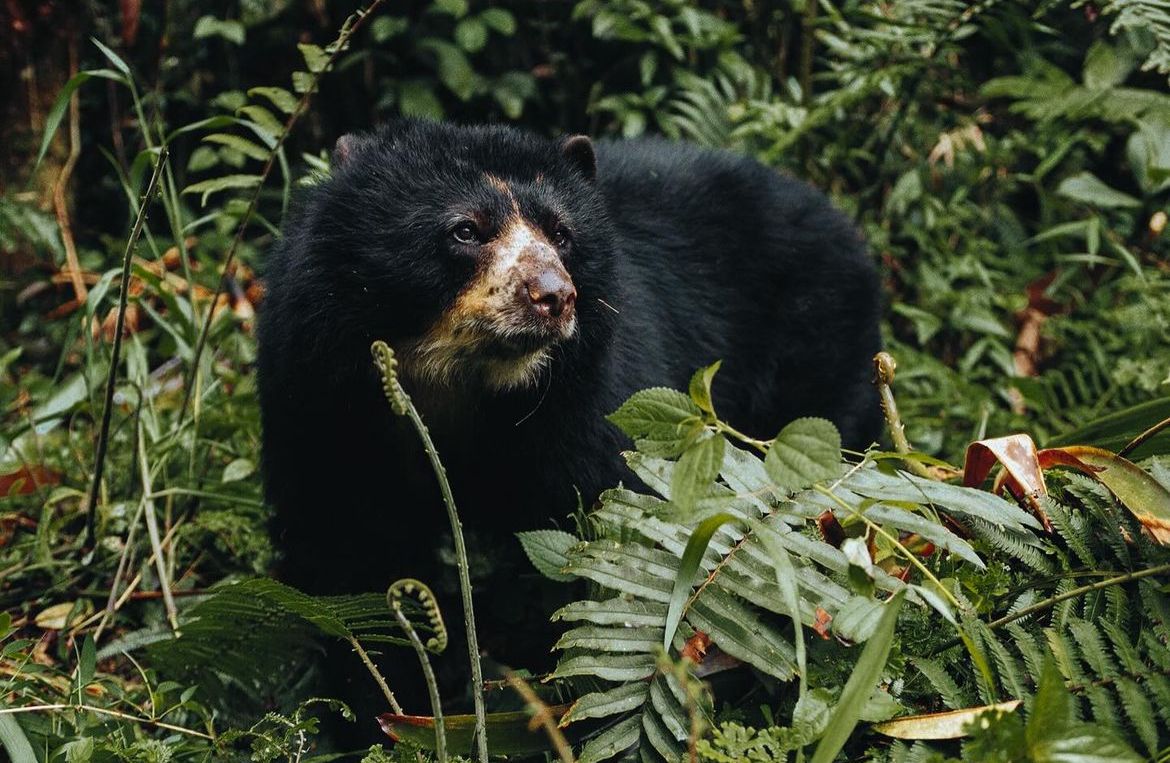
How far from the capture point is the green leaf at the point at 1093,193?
598 cm

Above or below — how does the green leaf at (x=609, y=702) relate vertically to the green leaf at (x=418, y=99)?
below

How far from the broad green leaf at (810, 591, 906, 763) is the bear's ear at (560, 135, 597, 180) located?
2.25 m

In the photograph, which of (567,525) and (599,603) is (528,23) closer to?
(567,525)

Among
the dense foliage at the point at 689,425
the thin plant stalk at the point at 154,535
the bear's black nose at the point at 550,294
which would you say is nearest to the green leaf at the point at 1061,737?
the dense foliage at the point at 689,425

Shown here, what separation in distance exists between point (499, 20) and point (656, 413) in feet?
15.3

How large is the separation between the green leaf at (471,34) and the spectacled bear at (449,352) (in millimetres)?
2522

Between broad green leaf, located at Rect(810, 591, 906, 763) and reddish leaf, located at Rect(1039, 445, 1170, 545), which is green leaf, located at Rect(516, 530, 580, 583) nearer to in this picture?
broad green leaf, located at Rect(810, 591, 906, 763)

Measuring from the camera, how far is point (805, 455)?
2121 mm

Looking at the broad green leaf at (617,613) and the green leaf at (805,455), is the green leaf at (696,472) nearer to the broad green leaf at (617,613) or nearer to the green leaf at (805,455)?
the green leaf at (805,455)

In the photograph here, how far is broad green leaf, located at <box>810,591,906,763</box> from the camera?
82.1 inches

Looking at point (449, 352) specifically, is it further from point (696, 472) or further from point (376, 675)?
point (696, 472)

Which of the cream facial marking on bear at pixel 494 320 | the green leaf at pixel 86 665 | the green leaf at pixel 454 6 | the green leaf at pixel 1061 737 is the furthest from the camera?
the green leaf at pixel 454 6

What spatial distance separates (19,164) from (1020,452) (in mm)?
5404

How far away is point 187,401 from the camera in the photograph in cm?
435
